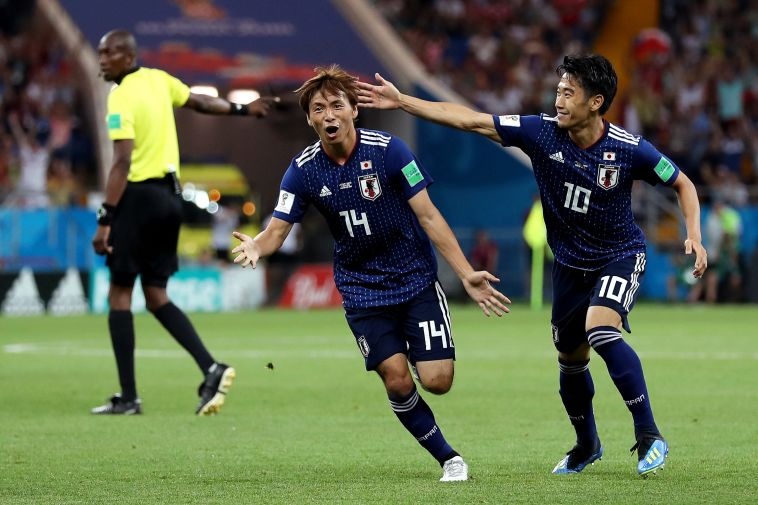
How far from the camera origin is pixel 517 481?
24.6 ft

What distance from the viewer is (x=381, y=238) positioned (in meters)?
7.79

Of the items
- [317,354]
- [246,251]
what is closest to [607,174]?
[246,251]

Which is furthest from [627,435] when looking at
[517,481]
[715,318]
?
[715,318]

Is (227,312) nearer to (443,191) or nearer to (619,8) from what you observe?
(443,191)

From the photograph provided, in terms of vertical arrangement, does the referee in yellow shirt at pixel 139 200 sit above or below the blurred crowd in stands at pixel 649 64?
below

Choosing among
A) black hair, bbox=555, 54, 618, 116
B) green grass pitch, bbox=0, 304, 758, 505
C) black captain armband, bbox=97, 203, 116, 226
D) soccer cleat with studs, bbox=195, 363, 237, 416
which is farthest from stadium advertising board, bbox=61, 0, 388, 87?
black hair, bbox=555, 54, 618, 116

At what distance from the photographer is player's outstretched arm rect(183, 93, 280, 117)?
35.5ft

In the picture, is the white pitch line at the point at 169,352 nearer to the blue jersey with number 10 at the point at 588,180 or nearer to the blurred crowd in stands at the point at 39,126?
the blue jersey with number 10 at the point at 588,180

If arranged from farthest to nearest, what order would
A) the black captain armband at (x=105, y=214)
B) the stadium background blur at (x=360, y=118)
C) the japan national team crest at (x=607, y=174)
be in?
the stadium background blur at (x=360, y=118)
the black captain armband at (x=105, y=214)
the japan national team crest at (x=607, y=174)

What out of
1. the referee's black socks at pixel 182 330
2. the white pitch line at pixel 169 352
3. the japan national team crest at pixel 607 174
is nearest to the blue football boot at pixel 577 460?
the japan national team crest at pixel 607 174

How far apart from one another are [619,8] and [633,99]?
4.16 meters

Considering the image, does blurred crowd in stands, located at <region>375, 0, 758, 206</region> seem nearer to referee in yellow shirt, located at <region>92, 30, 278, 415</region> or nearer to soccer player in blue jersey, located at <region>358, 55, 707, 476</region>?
referee in yellow shirt, located at <region>92, 30, 278, 415</region>

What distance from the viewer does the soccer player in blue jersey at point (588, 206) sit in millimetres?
7727

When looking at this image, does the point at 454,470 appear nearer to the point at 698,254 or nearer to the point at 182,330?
the point at 698,254
